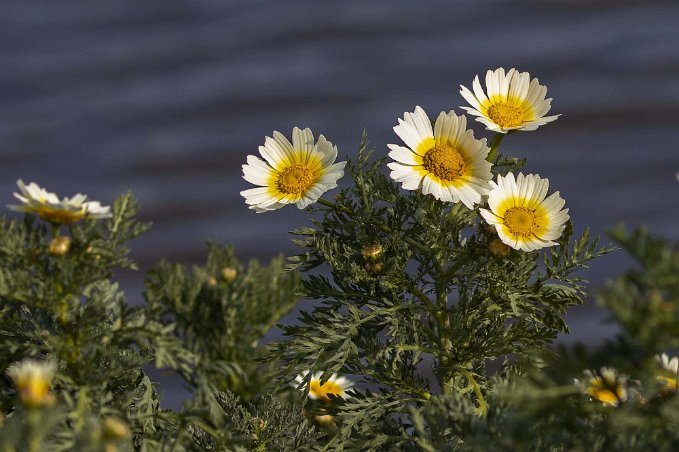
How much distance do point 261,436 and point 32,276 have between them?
479 mm

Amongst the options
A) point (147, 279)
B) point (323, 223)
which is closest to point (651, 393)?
point (147, 279)

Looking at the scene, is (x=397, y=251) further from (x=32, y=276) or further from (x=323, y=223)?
(x=32, y=276)

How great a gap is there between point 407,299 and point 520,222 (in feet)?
0.67

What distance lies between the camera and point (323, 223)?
4.68 feet

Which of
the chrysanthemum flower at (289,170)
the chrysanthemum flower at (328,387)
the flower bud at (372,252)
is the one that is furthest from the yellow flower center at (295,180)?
the chrysanthemum flower at (328,387)

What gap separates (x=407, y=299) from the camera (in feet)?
4.67

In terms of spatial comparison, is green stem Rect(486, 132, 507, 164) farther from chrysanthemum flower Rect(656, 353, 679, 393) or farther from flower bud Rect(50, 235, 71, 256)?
flower bud Rect(50, 235, 71, 256)

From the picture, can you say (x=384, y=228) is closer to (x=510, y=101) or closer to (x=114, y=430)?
(x=510, y=101)

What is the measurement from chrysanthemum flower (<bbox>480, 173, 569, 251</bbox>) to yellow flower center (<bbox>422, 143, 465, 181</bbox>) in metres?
0.05

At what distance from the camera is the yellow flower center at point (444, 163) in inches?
52.0

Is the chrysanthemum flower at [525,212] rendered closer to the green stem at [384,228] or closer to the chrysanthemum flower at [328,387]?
the green stem at [384,228]

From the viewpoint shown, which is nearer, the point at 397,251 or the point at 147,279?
the point at 147,279

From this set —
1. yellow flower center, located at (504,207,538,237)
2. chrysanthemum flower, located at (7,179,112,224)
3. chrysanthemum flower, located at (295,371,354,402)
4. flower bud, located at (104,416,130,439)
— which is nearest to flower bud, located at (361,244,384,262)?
yellow flower center, located at (504,207,538,237)

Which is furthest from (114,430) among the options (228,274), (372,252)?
(372,252)
